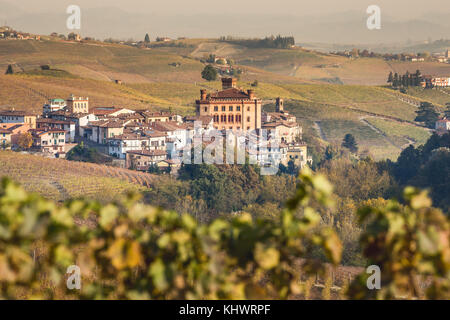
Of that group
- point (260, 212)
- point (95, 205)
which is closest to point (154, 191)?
point (260, 212)

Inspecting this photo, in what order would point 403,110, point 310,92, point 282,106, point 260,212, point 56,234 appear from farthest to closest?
1. point 310,92
2. point 403,110
3. point 282,106
4. point 260,212
5. point 56,234

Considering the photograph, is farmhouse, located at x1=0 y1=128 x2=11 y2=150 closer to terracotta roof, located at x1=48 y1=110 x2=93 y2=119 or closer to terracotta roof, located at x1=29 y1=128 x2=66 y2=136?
terracotta roof, located at x1=29 y1=128 x2=66 y2=136

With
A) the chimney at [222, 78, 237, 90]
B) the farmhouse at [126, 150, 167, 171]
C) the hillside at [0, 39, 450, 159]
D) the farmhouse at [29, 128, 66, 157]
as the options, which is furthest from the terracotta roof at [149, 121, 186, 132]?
the chimney at [222, 78, 237, 90]

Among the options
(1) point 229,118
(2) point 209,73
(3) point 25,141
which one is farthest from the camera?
(2) point 209,73

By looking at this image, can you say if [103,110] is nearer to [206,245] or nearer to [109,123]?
[109,123]

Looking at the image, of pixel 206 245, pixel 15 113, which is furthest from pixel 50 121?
pixel 206 245
